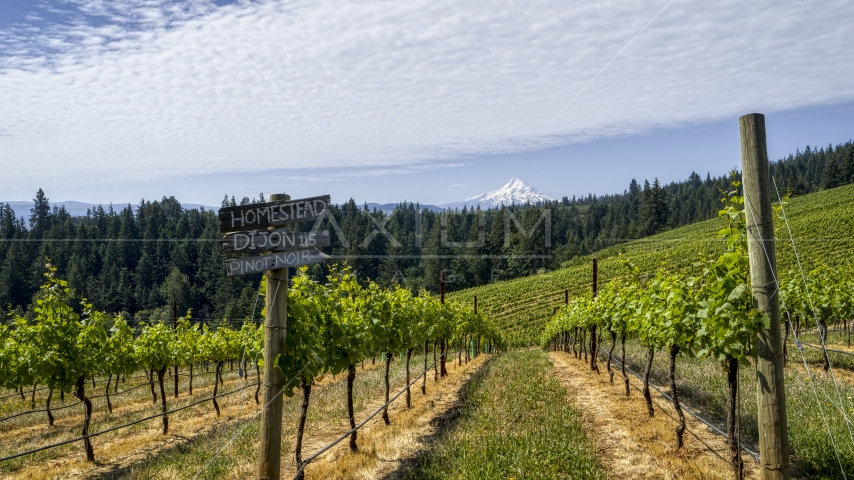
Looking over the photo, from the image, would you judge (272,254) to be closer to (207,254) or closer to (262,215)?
(262,215)

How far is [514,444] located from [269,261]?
501 centimetres

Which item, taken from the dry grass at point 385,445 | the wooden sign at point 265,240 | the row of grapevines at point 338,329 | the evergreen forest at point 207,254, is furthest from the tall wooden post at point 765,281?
the evergreen forest at point 207,254

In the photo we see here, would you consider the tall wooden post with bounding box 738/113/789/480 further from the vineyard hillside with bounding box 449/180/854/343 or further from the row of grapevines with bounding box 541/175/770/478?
the vineyard hillside with bounding box 449/180/854/343

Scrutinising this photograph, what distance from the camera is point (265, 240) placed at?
5383 mm

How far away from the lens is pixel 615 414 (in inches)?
422

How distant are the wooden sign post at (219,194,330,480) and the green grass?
2555mm

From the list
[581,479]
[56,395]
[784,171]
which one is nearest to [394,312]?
[581,479]

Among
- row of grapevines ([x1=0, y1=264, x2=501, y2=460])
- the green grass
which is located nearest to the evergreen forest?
row of grapevines ([x1=0, y1=264, x2=501, y2=460])

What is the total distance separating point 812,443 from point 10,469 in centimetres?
1469

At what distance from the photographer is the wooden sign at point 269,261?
531 centimetres

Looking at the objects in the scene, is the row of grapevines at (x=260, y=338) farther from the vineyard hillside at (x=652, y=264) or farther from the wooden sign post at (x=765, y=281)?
the vineyard hillside at (x=652, y=264)

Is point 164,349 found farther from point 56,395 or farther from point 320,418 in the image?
point 56,395

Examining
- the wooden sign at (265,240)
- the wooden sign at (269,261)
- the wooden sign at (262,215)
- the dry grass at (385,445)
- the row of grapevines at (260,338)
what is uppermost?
the wooden sign at (262,215)

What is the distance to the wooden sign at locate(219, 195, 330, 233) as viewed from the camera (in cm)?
539
